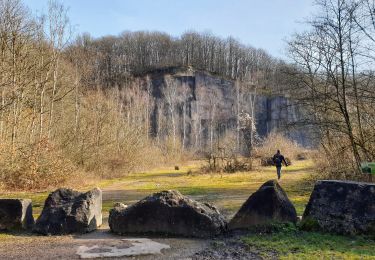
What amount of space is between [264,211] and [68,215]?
427 centimetres

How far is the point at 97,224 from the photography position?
10320mm

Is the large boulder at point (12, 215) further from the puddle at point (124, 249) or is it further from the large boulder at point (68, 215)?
the puddle at point (124, 249)

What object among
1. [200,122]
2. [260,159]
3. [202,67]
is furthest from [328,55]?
[202,67]

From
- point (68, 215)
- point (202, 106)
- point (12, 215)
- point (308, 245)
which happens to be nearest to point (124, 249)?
point (68, 215)

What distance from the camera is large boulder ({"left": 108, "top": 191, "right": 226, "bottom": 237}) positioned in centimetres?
921

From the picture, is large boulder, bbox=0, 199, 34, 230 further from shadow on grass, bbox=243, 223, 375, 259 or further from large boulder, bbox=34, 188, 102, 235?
shadow on grass, bbox=243, 223, 375, 259

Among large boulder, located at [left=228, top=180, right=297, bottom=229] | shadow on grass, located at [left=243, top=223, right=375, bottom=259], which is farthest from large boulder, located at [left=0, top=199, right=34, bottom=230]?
shadow on grass, located at [left=243, top=223, right=375, bottom=259]

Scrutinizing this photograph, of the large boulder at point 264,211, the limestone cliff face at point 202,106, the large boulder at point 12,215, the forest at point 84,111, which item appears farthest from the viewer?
the limestone cliff face at point 202,106

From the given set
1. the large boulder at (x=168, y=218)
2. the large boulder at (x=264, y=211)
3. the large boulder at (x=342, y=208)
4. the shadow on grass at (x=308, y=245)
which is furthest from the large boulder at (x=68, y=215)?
the large boulder at (x=342, y=208)

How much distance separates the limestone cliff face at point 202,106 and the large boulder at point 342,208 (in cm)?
6193

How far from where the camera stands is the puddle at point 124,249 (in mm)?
7598

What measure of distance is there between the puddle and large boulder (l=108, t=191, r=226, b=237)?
855mm

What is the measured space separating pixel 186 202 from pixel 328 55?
→ 12200 millimetres

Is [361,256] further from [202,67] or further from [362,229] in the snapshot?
[202,67]
